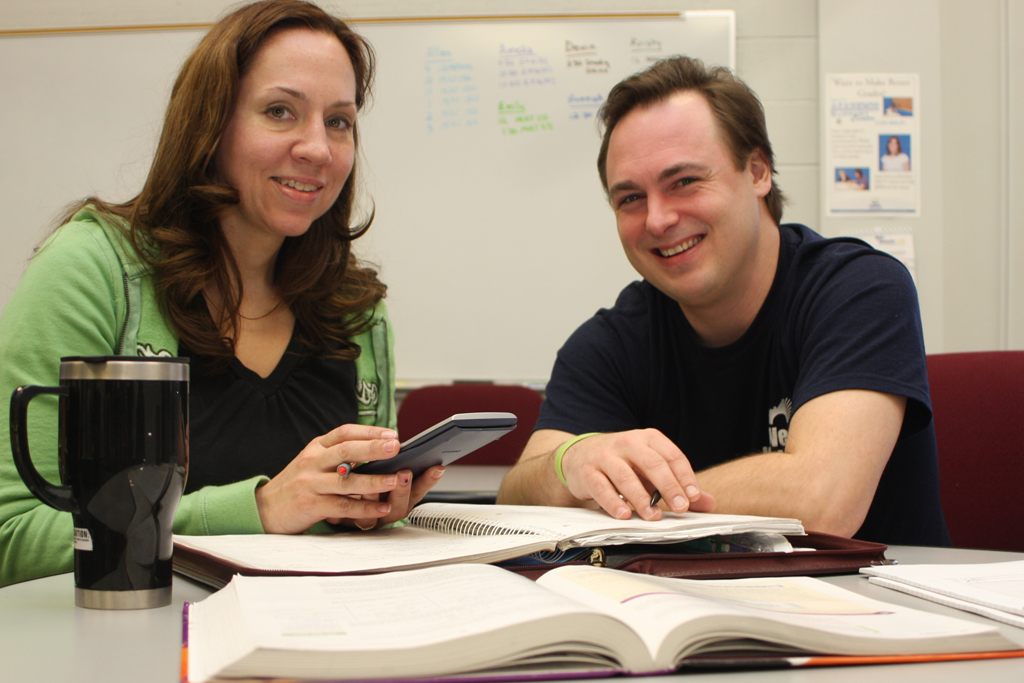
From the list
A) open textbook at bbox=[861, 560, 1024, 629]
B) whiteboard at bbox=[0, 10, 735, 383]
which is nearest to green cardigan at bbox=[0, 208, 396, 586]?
open textbook at bbox=[861, 560, 1024, 629]

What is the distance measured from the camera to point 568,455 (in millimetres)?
966

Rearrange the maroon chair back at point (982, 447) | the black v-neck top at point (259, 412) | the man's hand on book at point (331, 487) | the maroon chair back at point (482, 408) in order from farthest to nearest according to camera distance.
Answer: the maroon chair back at point (482, 408)
the maroon chair back at point (982, 447)
the black v-neck top at point (259, 412)
the man's hand on book at point (331, 487)

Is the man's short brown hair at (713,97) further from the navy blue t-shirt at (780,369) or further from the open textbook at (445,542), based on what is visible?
the open textbook at (445,542)

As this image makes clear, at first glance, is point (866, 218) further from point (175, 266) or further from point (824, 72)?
point (175, 266)

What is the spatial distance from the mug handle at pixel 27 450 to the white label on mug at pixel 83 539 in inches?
0.6

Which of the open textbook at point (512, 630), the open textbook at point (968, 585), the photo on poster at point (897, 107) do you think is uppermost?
the photo on poster at point (897, 107)

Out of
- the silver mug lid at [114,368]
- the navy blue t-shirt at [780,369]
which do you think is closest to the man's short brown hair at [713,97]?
the navy blue t-shirt at [780,369]

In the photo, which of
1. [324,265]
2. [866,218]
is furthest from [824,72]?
[324,265]

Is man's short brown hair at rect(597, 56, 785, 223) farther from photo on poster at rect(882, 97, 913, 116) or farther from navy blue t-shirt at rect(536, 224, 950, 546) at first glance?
photo on poster at rect(882, 97, 913, 116)

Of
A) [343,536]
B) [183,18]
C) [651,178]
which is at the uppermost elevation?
[183,18]

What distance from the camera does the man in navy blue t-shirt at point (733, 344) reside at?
0.99 metres

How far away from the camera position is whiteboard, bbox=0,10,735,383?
2.77m

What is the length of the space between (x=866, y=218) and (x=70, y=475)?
8.89 feet

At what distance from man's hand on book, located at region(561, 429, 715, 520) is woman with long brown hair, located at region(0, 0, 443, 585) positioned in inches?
12.5
